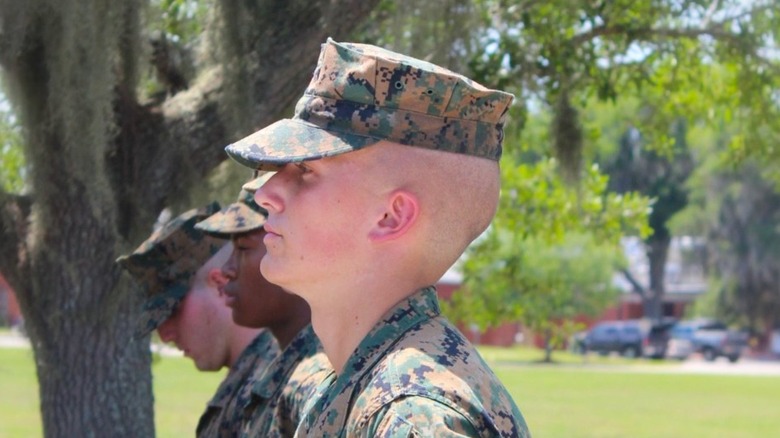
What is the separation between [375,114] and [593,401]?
2180 centimetres

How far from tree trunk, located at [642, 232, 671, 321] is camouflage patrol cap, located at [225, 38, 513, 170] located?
186ft

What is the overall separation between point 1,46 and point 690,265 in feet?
186

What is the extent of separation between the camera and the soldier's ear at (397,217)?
2004 millimetres

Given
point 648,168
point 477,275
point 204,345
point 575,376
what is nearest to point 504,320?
point 477,275

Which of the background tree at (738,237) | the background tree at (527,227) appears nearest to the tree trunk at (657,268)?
the background tree at (738,237)

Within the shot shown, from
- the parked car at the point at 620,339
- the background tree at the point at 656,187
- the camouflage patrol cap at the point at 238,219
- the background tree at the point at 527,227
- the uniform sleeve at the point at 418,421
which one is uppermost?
the uniform sleeve at the point at 418,421

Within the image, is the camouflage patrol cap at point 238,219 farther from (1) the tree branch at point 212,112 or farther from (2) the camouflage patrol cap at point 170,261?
(1) the tree branch at point 212,112

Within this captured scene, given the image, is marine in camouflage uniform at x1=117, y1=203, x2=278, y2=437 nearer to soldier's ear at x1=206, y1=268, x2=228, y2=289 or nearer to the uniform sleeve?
soldier's ear at x1=206, y1=268, x2=228, y2=289

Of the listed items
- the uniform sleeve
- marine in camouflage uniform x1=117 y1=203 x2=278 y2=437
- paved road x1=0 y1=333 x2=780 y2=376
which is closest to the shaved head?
the uniform sleeve

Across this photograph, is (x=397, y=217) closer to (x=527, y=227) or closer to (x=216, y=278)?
(x=216, y=278)

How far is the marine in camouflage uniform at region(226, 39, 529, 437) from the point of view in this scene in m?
1.91

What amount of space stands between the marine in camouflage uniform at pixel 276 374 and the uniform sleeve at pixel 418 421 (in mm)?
1048

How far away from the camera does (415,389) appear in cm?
183

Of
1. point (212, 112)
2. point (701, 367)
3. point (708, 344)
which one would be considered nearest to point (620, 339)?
point (708, 344)
